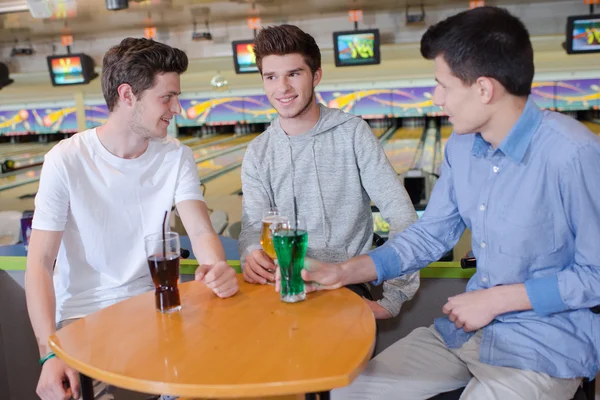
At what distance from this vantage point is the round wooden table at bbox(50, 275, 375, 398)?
3.17 feet

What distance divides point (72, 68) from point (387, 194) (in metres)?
7.39

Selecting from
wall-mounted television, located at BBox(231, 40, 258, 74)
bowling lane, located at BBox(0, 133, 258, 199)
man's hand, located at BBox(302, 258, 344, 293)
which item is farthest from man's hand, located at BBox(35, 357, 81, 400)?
wall-mounted television, located at BBox(231, 40, 258, 74)

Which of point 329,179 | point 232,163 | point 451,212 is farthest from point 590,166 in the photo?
point 232,163

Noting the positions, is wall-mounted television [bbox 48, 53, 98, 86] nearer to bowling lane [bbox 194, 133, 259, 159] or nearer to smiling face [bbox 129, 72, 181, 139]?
bowling lane [bbox 194, 133, 259, 159]

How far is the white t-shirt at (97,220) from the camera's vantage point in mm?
1636

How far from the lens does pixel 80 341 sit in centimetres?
114

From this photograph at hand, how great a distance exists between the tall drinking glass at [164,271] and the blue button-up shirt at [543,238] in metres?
0.64

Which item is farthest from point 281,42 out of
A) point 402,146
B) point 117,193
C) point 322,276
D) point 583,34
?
point 402,146

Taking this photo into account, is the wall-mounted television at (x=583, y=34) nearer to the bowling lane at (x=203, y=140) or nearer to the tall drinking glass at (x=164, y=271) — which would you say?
the bowling lane at (x=203, y=140)

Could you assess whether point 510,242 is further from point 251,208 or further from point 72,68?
point 72,68


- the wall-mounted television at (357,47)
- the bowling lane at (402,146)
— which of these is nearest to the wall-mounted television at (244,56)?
the wall-mounted television at (357,47)

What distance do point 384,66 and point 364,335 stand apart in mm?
7633

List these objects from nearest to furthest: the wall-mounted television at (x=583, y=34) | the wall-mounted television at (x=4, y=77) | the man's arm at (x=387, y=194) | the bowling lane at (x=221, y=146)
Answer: the man's arm at (x=387, y=194), the wall-mounted television at (x=583, y=34), the wall-mounted television at (x=4, y=77), the bowling lane at (x=221, y=146)

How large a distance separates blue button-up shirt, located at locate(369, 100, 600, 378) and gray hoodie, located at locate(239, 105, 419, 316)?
460 mm
